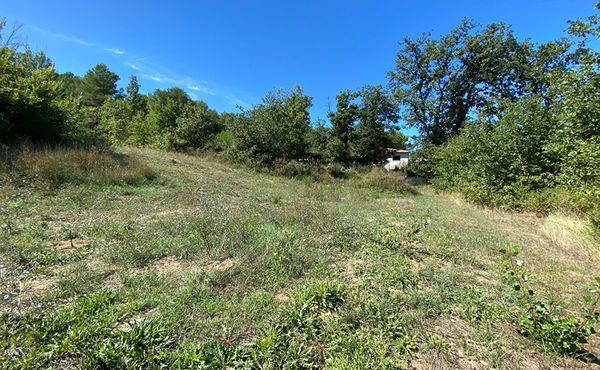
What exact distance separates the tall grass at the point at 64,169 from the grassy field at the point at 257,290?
120cm

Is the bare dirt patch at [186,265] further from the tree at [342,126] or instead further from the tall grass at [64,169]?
the tree at [342,126]

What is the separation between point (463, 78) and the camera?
22.5m

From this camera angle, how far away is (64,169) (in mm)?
6812

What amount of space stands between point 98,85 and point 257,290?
1868 inches

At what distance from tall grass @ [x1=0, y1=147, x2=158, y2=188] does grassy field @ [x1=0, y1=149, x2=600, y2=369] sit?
1.20 m

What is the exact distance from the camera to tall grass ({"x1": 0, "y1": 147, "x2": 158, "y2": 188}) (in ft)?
20.4

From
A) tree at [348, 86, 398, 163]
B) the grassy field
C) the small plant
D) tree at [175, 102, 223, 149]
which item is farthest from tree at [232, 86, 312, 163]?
the small plant

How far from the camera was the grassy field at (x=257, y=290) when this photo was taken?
6.23ft

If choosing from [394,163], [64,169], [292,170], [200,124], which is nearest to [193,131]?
[200,124]

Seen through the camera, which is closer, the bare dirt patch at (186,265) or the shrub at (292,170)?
the bare dirt patch at (186,265)

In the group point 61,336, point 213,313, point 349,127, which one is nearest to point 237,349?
point 213,313

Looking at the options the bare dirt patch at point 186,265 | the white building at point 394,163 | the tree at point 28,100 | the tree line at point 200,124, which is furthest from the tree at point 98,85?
the bare dirt patch at point 186,265

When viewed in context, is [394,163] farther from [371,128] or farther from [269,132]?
[269,132]

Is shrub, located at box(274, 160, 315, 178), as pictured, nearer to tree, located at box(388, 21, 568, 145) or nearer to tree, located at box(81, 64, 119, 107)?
tree, located at box(388, 21, 568, 145)
